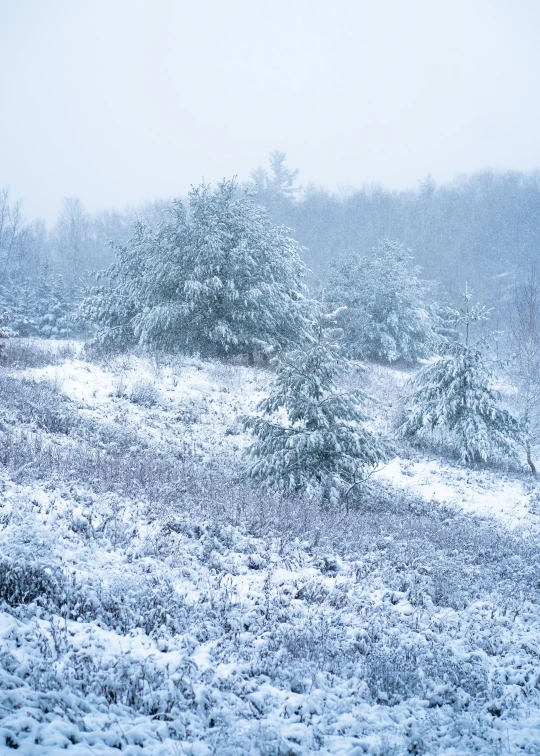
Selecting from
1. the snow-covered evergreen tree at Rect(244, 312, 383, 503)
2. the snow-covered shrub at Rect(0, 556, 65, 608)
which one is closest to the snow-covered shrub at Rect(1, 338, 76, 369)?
the snow-covered evergreen tree at Rect(244, 312, 383, 503)

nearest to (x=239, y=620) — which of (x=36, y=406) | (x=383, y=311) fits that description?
(x=36, y=406)

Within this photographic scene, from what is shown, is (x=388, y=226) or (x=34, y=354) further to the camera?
(x=388, y=226)

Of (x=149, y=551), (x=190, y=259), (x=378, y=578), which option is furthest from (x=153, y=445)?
(x=190, y=259)

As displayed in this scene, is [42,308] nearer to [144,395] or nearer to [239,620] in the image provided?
[144,395]

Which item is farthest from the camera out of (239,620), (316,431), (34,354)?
(34,354)

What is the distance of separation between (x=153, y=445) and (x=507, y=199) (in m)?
91.2

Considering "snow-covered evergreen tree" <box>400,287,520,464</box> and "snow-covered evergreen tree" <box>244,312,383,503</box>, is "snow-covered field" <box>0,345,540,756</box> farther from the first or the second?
"snow-covered evergreen tree" <box>400,287,520,464</box>

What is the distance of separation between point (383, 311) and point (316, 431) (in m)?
27.6

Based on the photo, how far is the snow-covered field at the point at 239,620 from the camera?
11.6 ft

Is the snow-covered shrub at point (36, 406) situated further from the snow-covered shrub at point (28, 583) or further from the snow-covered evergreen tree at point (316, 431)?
the snow-covered shrub at point (28, 583)

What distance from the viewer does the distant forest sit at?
232 feet

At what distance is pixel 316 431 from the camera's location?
10.7 m

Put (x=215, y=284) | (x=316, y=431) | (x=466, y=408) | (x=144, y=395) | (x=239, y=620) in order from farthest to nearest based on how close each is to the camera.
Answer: (x=215, y=284)
(x=466, y=408)
(x=144, y=395)
(x=316, y=431)
(x=239, y=620)

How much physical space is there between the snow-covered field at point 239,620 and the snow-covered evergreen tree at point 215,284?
1262 cm
